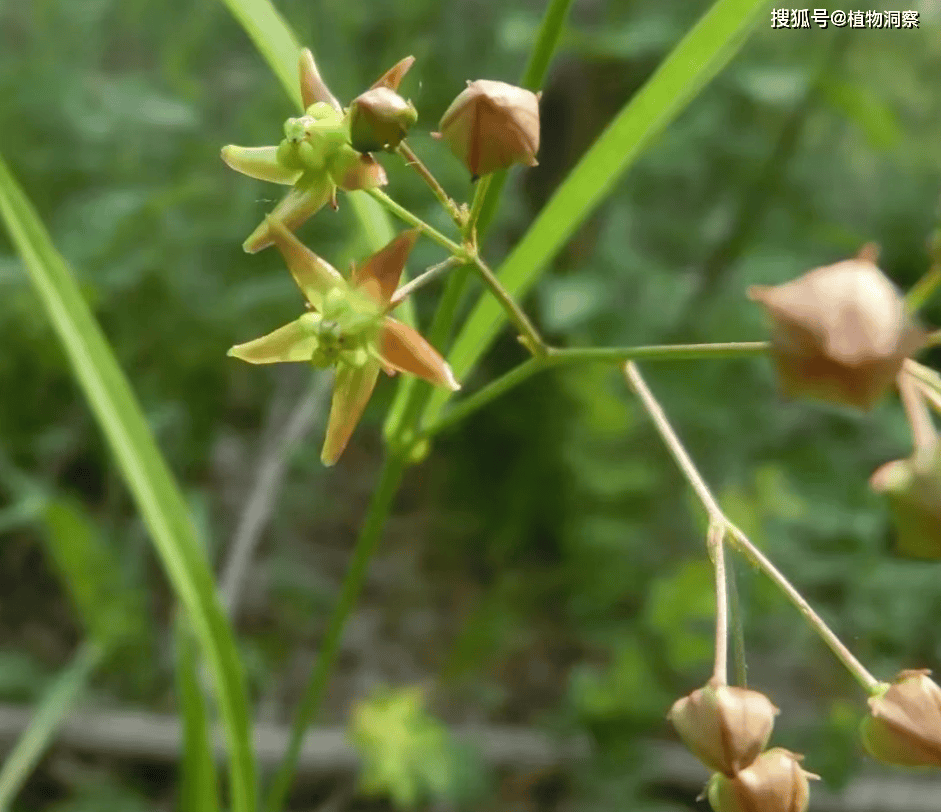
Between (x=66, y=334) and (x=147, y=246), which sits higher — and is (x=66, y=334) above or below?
below

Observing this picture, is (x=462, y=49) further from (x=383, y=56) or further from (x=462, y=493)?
(x=462, y=493)

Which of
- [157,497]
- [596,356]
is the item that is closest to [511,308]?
[596,356]

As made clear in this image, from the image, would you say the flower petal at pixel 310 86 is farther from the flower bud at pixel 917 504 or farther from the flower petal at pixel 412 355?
the flower bud at pixel 917 504

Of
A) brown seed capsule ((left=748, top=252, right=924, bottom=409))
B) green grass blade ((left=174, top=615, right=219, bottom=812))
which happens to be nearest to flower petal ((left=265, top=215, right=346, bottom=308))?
brown seed capsule ((left=748, top=252, right=924, bottom=409))

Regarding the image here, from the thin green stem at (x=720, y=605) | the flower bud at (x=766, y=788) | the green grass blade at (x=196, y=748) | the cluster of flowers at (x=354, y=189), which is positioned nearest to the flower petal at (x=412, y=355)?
the cluster of flowers at (x=354, y=189)

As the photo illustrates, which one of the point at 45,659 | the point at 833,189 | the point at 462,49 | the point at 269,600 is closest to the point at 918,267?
the point at 833,189

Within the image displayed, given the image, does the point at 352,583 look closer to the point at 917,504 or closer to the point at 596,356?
the point at 596,356

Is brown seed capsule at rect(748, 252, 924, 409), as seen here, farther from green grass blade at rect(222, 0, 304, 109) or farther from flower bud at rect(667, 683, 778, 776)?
green grass blade at rect(222, 0, 304, 109)
